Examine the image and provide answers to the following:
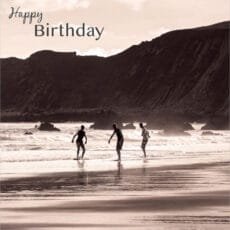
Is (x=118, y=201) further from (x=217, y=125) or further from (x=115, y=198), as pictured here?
(x=217, y=125)

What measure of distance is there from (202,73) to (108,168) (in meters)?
167

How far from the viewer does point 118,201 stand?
49.5 ft

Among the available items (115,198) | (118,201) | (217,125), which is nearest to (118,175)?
(115,198)

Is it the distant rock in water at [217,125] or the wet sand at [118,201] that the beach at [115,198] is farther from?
the distant rock in water at [217,125]

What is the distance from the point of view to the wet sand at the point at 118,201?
1198cm

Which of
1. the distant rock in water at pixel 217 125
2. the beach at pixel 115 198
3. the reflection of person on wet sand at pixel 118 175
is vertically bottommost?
the reflection of person on wet sand at pixel 118 175

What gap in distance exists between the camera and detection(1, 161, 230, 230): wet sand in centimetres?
1198

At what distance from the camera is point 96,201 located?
15133 millimetres

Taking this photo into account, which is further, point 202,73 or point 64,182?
point 202,73

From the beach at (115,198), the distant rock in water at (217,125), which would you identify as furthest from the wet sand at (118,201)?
the distant rock in water at (217,125)

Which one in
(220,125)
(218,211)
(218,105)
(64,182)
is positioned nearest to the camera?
(218,211)

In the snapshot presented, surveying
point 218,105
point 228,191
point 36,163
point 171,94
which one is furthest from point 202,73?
point 228,191

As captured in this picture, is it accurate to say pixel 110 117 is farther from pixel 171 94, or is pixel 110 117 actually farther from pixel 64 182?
pixel 64 182

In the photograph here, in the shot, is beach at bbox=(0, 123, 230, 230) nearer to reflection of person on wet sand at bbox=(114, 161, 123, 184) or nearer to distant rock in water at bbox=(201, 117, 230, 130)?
reflection of person on wet sand at bbox=(114, 161, 123, 184)
